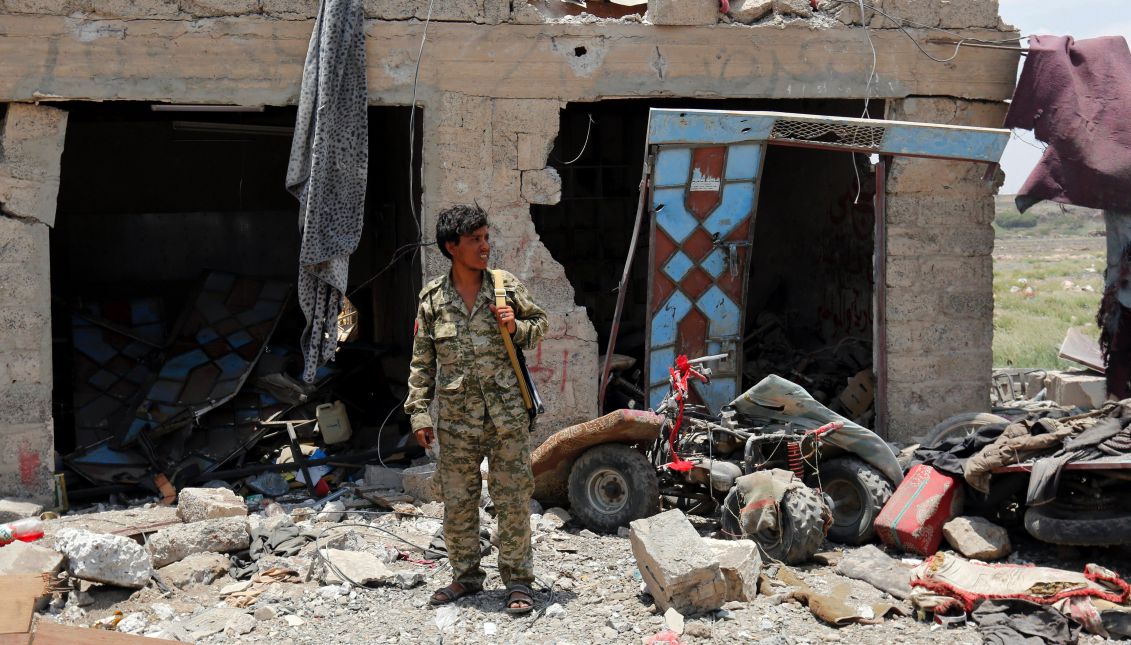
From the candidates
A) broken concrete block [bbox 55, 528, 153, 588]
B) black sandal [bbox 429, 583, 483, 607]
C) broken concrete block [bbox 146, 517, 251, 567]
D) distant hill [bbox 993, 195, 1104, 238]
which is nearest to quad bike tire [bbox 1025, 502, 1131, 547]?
black sandal [bbox 429, 583, 483, 607]

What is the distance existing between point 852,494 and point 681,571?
184 cm

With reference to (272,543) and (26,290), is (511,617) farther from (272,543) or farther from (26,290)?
(26,290)

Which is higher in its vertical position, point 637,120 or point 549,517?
point 637,120

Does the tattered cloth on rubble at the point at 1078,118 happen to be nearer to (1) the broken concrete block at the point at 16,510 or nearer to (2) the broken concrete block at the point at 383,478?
(2) the broken concrete block at the point at 383,478


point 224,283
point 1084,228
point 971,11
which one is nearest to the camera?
point 971,11

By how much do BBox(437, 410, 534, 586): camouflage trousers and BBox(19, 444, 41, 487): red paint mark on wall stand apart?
3287 mm

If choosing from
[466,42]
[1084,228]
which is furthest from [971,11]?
[1084,228]

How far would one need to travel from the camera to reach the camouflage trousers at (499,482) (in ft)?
17.8

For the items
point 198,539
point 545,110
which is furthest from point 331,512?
point 545,110

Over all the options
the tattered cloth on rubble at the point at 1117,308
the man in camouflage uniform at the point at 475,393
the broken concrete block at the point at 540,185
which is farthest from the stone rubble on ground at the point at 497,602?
the tattered cloth on rubble at the point at 1117,308

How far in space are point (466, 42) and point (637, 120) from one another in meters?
5.28

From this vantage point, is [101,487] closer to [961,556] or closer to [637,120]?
[961,556]

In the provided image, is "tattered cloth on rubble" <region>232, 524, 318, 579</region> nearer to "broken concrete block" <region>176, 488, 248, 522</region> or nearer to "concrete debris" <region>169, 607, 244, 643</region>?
"broken concrete block" <region>176, 488, 248, 522</region>

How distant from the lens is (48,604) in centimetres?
565
